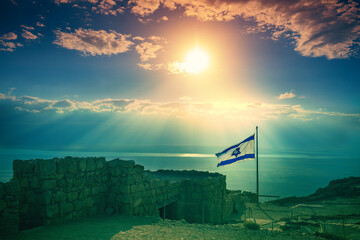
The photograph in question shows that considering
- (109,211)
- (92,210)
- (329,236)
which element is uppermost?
(92,210)

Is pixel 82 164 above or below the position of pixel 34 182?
above

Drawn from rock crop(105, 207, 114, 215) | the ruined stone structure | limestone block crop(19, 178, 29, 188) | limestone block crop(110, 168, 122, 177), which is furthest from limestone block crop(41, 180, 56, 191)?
rock crop(105, 207, 114, 215)

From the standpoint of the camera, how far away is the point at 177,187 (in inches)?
551

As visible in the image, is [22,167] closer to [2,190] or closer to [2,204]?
[2,190]

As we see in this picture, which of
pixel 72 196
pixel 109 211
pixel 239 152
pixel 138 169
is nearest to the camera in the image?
pixel 72 196

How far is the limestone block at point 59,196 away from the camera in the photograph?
779 centimetres

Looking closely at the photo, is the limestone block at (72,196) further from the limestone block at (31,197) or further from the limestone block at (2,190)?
the limestone block at (2,190)

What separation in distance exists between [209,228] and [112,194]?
3938mm

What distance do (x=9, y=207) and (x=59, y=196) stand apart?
152 cm

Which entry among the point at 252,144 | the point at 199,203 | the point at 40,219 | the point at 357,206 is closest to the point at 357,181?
the point at 357,206

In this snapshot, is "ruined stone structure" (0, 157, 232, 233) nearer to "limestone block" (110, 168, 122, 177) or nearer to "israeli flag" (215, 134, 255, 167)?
"limestone block" (110, 168, 122, 177)

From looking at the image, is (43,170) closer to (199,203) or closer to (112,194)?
(112,194)

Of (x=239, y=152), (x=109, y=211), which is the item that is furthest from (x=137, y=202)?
(x=239, y=152)

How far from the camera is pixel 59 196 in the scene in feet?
25.8
